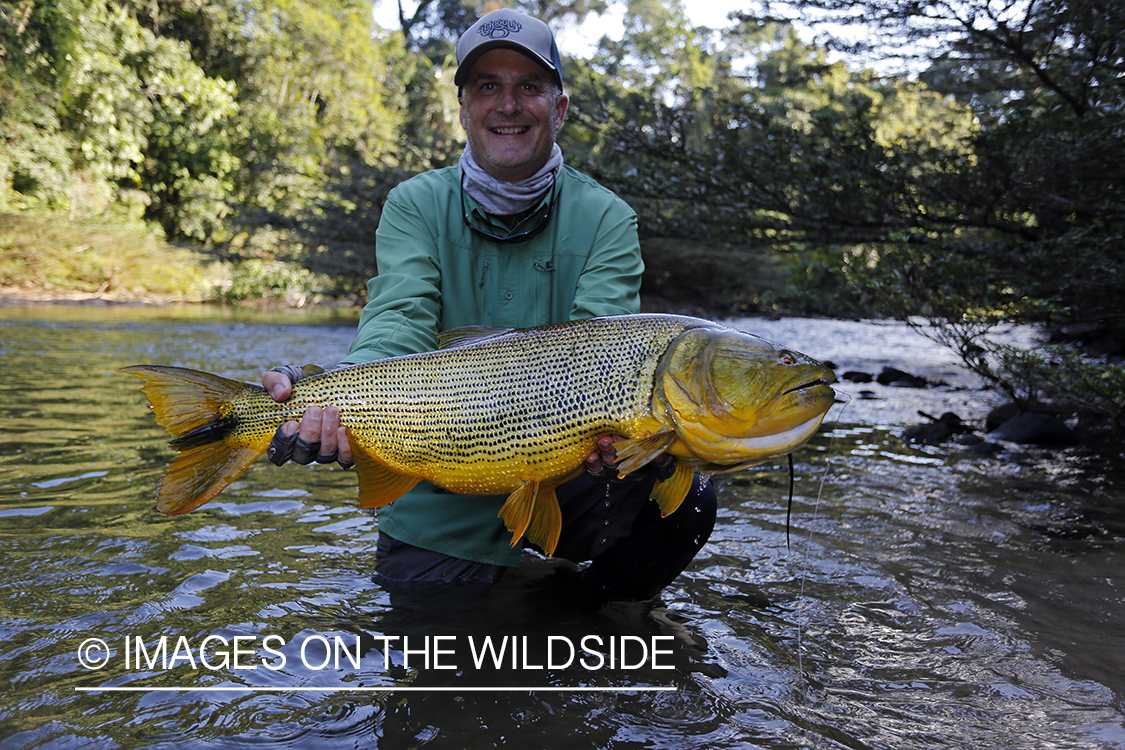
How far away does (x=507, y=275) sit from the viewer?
11.8 ft

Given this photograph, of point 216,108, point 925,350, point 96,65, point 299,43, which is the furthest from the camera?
point 299,43

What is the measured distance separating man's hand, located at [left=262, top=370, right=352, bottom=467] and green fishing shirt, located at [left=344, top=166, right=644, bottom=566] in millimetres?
748

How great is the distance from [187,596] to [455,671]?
4.45 feet

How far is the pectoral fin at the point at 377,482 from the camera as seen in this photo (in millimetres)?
2789

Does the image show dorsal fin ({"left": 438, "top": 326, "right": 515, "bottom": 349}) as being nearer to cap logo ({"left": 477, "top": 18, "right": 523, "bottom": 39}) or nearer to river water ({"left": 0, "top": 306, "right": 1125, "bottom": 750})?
river water ({"left": 0, "top": 306, "right": 1125, "bottom": 750})

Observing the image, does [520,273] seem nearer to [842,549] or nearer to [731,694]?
[731,694]

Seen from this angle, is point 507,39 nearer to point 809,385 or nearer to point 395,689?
point 809,385

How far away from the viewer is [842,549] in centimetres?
434

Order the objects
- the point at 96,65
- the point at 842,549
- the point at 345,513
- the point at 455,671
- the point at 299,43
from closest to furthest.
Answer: the point at 455,671 < the point at 842,549 < the point at 345,513 < the point at 96,65 < the point at 299,43

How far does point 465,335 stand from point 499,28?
1460 mm

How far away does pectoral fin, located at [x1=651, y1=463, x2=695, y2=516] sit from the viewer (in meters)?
2.59

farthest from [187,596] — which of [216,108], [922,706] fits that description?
[216,108]
